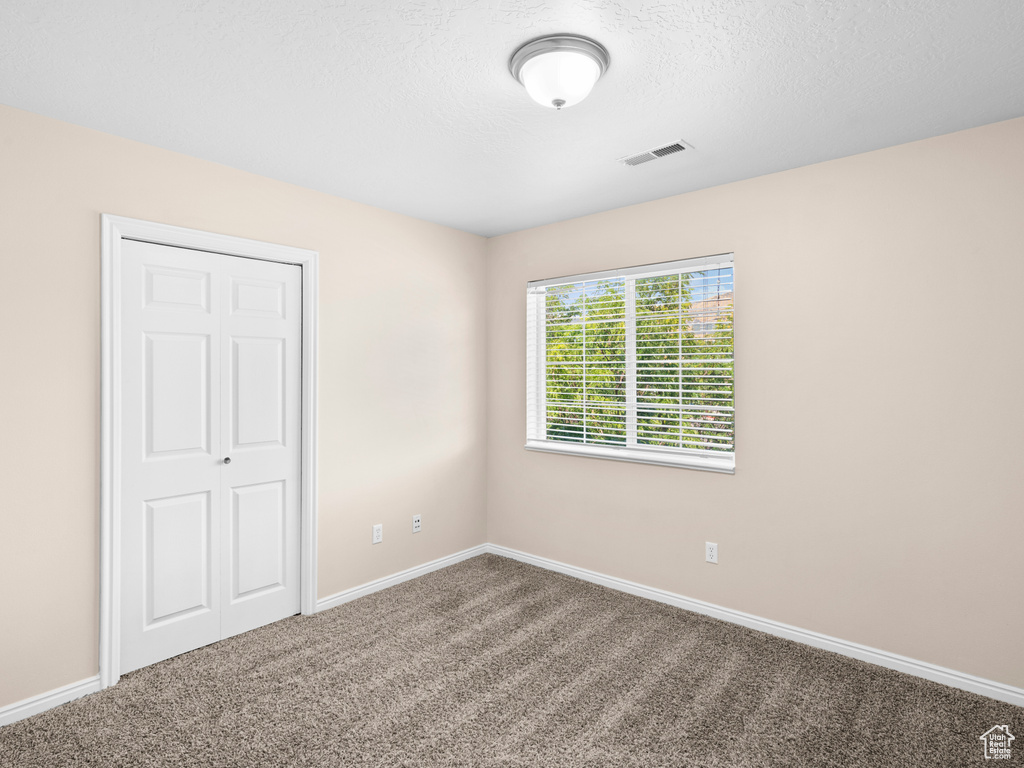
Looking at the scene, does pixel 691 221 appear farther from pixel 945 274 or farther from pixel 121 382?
pixel 121 382

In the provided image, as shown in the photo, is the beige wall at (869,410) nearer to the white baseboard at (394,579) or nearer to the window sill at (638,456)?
the window sill at (638,456)

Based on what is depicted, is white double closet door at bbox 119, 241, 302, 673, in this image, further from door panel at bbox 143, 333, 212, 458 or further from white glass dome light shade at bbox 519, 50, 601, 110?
white glass dome light shade at bbox 519, 50, 601, 110

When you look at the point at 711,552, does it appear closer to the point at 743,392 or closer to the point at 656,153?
the point at 743,392

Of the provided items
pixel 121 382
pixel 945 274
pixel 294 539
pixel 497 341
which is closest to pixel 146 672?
pixel 294 539

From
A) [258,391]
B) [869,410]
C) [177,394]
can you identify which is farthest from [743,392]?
[177,394]

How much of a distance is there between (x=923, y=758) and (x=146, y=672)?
10.6ft

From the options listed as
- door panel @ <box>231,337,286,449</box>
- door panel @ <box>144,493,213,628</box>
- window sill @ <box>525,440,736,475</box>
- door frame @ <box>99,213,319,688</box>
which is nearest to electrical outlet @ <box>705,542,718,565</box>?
window sill @ <box>525,440,736,475</box>

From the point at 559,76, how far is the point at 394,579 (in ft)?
10.2

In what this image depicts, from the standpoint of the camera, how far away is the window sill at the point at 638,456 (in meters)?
3.19

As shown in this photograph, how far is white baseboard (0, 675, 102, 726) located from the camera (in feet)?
7.28

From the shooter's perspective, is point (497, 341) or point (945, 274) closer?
point (945, 274)

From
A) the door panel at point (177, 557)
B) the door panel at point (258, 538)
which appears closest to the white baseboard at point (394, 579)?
the door panel at point (258, 538)

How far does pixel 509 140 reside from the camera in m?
2.55

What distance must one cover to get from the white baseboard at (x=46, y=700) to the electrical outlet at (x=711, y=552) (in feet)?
10.0
